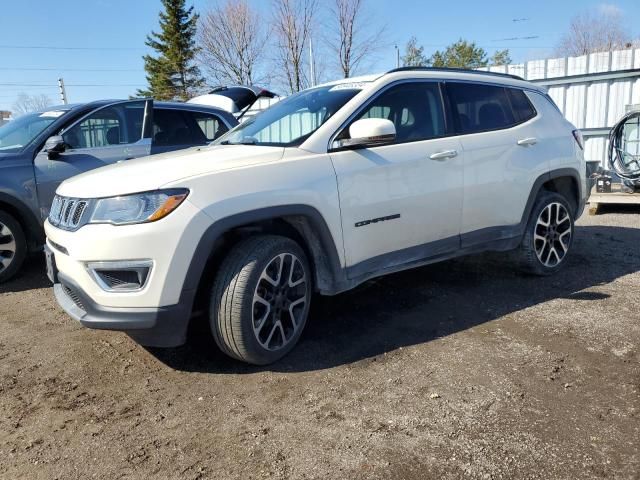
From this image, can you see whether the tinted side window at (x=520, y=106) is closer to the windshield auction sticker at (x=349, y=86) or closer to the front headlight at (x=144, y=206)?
the windshield auction sticker at (x=349, y=86)

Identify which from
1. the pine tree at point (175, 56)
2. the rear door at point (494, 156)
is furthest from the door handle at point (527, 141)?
the pine tree at point (175, 56)

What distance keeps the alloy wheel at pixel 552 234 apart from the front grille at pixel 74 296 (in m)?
3.79

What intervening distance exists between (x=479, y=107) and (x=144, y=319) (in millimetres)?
3226

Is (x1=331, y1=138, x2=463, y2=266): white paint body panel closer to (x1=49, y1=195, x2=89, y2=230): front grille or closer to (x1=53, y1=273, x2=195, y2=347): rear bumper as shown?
(x1=53, y1=273, x2=195, y2=347): rear bumper

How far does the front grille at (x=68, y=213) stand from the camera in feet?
9.27

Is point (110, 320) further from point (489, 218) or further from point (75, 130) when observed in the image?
point (75, 130)

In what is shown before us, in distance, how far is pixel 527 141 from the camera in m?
4.43

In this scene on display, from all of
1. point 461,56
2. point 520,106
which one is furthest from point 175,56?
point 520,106

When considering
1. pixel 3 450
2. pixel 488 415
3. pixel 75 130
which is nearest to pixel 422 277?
pixel 488 415

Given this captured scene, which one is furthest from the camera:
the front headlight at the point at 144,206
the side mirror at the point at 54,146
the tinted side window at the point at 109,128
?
the tinted side window at the point at 109,128

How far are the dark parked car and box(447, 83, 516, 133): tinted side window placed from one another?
11.4ft

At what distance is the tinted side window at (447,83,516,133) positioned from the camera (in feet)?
13.4

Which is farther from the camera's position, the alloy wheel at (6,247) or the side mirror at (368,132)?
the alloy wheel at (6,247)

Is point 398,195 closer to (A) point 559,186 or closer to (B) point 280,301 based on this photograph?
(B) point 280,301
